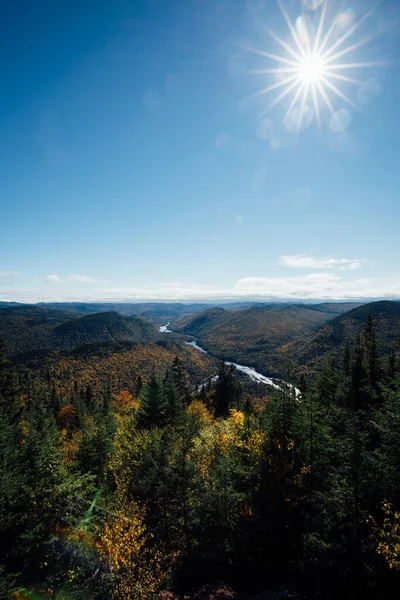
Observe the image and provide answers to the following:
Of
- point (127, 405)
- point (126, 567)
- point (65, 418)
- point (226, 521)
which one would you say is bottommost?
point (65, 418)

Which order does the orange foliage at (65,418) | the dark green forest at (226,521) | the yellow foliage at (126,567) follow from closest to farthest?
the yellow foliage at (126,567)
the dark green forest at (226,521)
the orange foliage at (65,418)

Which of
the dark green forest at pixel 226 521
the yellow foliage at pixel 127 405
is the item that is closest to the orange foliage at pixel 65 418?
the yellow foliage at pixel 127 405

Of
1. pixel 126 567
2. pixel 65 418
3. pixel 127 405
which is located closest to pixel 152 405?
pixel 126 567

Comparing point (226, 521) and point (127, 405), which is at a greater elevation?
point (226, 521)

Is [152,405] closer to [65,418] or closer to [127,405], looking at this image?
[127,405]

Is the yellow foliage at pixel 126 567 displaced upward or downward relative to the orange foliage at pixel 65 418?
upward

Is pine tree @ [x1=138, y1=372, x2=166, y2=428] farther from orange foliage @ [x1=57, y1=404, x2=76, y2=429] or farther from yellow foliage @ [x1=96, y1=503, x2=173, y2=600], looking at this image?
orange foliage @ [x1=57, y1=404, x2=76, y2=429]

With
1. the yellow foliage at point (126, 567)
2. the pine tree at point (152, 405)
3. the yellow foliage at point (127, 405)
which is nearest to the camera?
the yellow foliage at point (126, 567)

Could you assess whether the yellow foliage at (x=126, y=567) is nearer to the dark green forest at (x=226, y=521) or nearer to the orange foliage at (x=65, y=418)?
the dark green forest at (x=226, y=521)

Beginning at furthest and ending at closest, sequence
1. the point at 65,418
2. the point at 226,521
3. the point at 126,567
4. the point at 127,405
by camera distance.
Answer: the point at 127,405 → the point at 65,418 → the point at 226,521 → the point at 126,567

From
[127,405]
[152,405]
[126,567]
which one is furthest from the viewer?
[127,405]

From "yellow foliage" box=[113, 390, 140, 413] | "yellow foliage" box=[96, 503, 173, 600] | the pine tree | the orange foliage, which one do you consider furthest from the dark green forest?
the orange foliage
